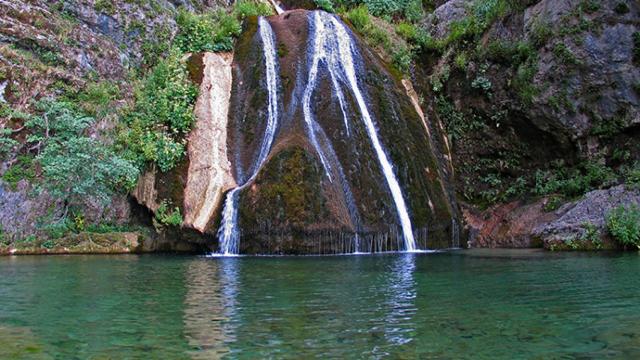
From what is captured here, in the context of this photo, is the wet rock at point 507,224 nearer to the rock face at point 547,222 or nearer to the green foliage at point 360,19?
the rock face at point 547,222

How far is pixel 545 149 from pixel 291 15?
406 inches

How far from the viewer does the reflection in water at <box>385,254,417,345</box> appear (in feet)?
18.6

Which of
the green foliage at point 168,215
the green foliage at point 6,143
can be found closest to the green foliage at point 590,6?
the green foliage at point 168,215

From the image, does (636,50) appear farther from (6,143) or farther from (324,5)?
(6,143)

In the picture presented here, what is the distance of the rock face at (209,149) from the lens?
15.7 metres

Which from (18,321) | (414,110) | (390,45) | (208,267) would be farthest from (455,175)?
(18,321)

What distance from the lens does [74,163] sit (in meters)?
15.2

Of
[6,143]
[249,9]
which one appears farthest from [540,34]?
[6,143]

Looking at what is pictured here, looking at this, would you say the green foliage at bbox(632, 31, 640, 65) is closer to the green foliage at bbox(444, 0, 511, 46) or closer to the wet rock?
the green foliage at bbox(444, 0, 511, 46)

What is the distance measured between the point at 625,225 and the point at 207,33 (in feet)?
48.8

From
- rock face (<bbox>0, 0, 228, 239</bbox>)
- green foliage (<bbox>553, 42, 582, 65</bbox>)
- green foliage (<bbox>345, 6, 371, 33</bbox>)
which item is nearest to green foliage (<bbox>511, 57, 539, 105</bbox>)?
green foliage (<bbox>553, 42, 582, 65</bbox>)

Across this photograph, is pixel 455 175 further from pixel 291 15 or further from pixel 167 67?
pixel 167 67

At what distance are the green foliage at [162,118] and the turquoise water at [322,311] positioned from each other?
18.5 ft

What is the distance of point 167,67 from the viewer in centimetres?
1877
